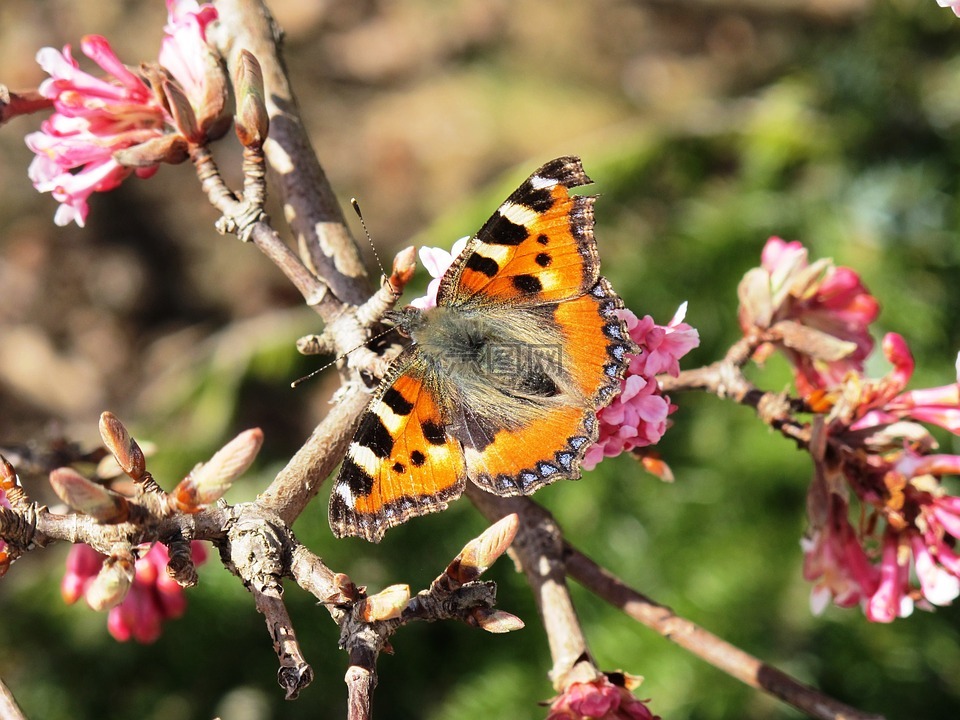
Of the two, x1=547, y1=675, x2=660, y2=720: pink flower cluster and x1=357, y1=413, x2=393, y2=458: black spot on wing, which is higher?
x1=357, y1=413, x2=393, y2=458: black spot on wing

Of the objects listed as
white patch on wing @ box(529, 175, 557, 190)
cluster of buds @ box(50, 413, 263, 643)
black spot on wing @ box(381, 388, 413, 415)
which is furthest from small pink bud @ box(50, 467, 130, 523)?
white patch on wing @ box(529, 175, 557, 190)

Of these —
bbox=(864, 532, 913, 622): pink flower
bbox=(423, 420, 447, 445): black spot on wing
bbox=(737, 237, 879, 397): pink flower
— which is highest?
bbox=(423, 420, 447, 445): black spot on wing

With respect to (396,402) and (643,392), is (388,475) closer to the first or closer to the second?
(396,402)

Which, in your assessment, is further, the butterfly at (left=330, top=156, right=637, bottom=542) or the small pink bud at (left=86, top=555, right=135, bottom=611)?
the butterfly at (left=330, top=156, right=637, bottom=542)

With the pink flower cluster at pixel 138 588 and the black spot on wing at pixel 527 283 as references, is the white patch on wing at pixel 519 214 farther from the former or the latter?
the pink flower cluster at pixel 138 588

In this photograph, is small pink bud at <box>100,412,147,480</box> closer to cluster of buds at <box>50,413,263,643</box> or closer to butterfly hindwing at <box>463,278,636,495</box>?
cluster of buds at <box>50,413,263,643</box>

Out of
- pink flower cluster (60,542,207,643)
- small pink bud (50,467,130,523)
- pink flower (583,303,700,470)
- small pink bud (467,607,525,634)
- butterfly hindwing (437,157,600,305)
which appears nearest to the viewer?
small pink bud (50,467,130,523)
